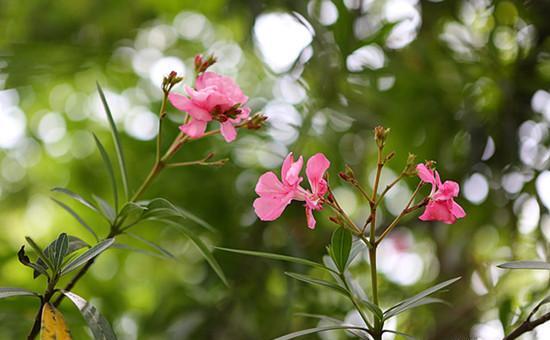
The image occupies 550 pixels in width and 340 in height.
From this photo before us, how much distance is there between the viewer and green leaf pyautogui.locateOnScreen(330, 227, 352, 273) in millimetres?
744

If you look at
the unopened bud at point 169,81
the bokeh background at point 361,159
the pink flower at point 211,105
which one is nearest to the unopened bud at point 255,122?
A: the pink flower at point 211,105

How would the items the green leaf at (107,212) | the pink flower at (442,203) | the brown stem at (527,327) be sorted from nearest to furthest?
the brown stem at (527,327) → the pink flower at (442,203) → the green leaf at (107,212)

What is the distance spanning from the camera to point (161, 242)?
6.52ft

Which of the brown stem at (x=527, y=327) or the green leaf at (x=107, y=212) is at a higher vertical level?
the green leaf at (x=107, y=212)

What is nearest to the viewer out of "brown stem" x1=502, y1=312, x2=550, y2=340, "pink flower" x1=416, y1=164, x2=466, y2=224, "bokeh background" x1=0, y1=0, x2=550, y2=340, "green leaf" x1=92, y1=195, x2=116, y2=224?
"brown stem" x1=502, y1=312, x2=550, y2=340

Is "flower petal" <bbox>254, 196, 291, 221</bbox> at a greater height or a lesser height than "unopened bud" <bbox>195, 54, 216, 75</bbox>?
lesser

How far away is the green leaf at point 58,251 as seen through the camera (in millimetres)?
738

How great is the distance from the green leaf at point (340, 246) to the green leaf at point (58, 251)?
30cm

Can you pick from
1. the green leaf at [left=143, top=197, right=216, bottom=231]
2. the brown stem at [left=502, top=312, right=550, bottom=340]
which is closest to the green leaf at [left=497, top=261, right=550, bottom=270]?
the brown stem at [left=502, top=312, right=550, bottom=340]

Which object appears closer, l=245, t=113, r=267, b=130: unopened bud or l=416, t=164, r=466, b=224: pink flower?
l=416, t=164, r=466, b=224: pink flower

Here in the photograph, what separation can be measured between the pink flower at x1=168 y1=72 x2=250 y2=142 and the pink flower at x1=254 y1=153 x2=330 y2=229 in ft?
0.42

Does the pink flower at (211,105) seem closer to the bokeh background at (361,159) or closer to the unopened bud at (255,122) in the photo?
the unopened bud at (255,122)

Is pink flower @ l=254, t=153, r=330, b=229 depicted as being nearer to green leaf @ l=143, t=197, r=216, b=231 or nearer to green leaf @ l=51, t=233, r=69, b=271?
green leaf @ l=143, t=197, r=216, b=231

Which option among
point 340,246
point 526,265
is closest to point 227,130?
point 340,246
